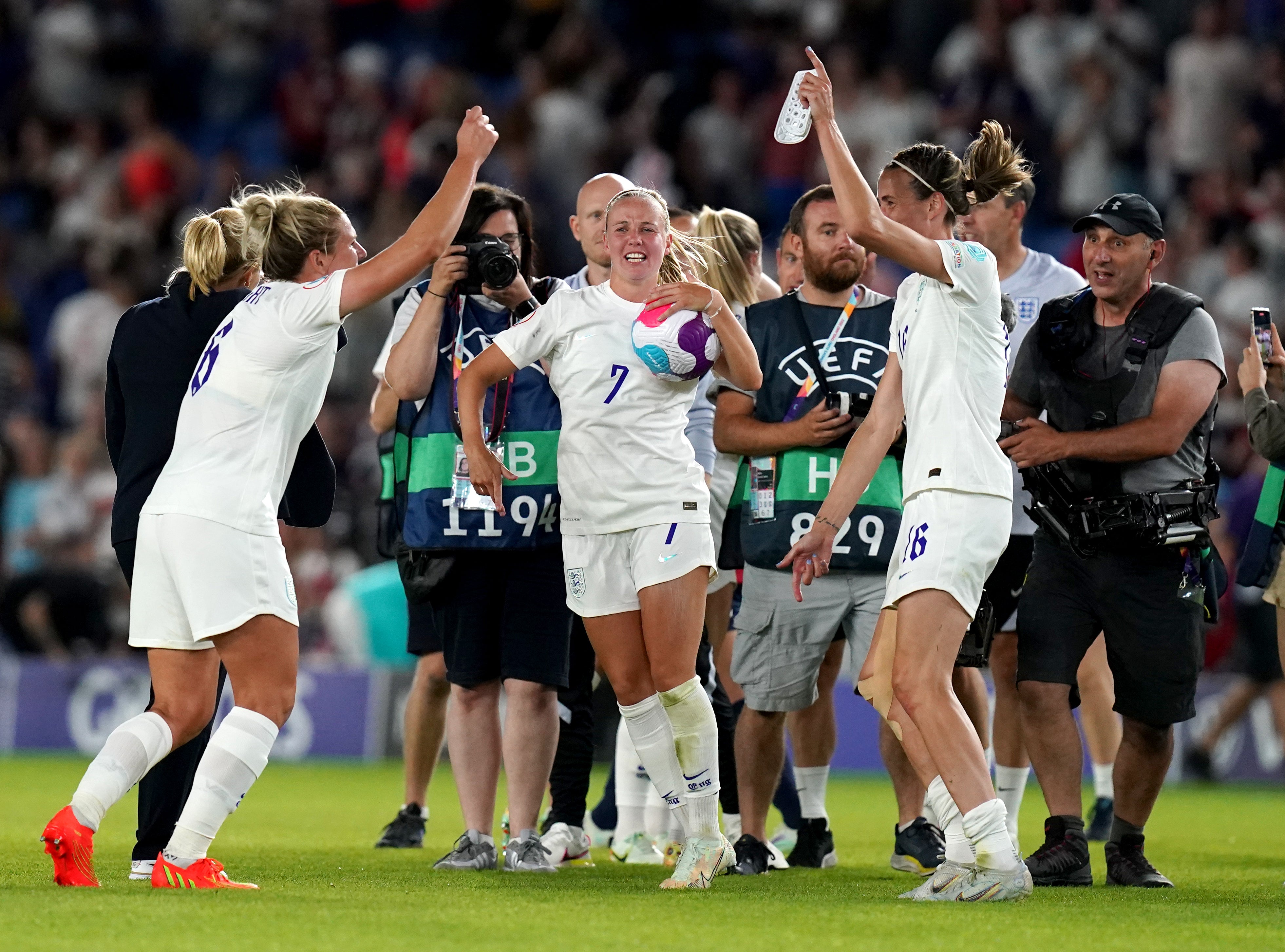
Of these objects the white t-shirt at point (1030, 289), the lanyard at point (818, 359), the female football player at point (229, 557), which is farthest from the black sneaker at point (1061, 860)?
the female football player at point (229, 557)

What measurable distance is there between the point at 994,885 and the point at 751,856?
4.57ft

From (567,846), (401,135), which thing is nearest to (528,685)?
(567,846)

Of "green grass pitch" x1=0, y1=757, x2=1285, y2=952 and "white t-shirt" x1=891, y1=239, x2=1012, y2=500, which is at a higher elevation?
"white t-shirt" x1=891, y1=239, x2=1012, y2=500

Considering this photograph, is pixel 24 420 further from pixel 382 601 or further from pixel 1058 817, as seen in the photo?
pixel 1058 817

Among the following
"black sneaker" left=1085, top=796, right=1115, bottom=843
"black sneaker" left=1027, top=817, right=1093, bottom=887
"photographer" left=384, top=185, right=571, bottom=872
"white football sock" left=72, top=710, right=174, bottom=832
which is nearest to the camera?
"white football sock" left=72, top=710, right=174, bottom=832

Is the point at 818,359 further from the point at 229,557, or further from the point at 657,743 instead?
the point at 229,557

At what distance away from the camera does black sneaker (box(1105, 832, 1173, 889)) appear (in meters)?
6.26

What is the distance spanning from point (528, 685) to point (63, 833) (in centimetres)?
168

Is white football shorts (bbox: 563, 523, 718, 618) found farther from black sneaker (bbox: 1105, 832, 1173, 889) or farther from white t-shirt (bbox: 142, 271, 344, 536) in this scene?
black sneaker (bbox: 1105, 832, 1173, 889)

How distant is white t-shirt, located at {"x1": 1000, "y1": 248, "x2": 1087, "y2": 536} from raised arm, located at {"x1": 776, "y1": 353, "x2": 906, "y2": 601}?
1.83m

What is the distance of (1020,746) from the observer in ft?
24.0

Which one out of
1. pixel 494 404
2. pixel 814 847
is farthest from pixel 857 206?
pixel 814 847

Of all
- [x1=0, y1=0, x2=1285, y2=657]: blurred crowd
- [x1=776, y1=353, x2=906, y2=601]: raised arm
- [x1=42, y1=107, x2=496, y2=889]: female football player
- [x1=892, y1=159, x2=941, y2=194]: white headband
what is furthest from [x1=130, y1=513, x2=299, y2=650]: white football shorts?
[x1=0, y1=0, x2=1285, y2=657]: blurred crowd

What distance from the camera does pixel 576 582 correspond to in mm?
5965
